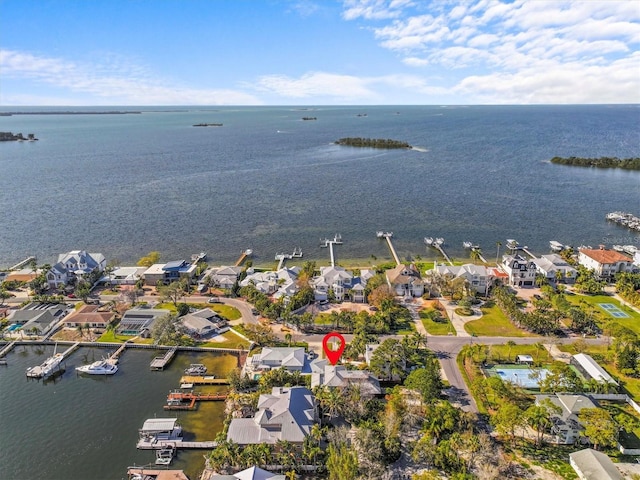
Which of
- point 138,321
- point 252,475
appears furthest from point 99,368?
point 252,475

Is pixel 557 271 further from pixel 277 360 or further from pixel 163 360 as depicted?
pixel 163 360

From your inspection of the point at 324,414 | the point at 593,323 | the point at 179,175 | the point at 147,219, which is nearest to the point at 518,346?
the point at 593,323

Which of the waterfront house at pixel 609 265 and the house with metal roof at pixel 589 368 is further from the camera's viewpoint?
the waterfront house at pixel 609 265

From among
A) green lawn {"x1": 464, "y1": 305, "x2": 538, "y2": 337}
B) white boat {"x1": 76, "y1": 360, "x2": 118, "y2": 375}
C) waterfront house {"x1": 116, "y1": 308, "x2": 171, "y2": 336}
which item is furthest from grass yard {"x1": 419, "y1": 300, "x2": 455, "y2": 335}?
white boat {"x1": 76, "y1": 360, "x2": 118, "y2": 375}

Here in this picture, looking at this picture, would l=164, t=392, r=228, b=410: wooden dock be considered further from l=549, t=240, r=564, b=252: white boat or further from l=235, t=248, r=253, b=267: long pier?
l=549, t=240, r=564, b=252: white boat

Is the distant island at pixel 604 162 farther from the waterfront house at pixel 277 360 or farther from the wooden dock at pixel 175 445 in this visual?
the wooden dock at pixel 175 445

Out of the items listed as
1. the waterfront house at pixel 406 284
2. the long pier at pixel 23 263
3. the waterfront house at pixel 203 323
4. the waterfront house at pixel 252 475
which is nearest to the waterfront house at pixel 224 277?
the waterfront house at pixel 203 323
